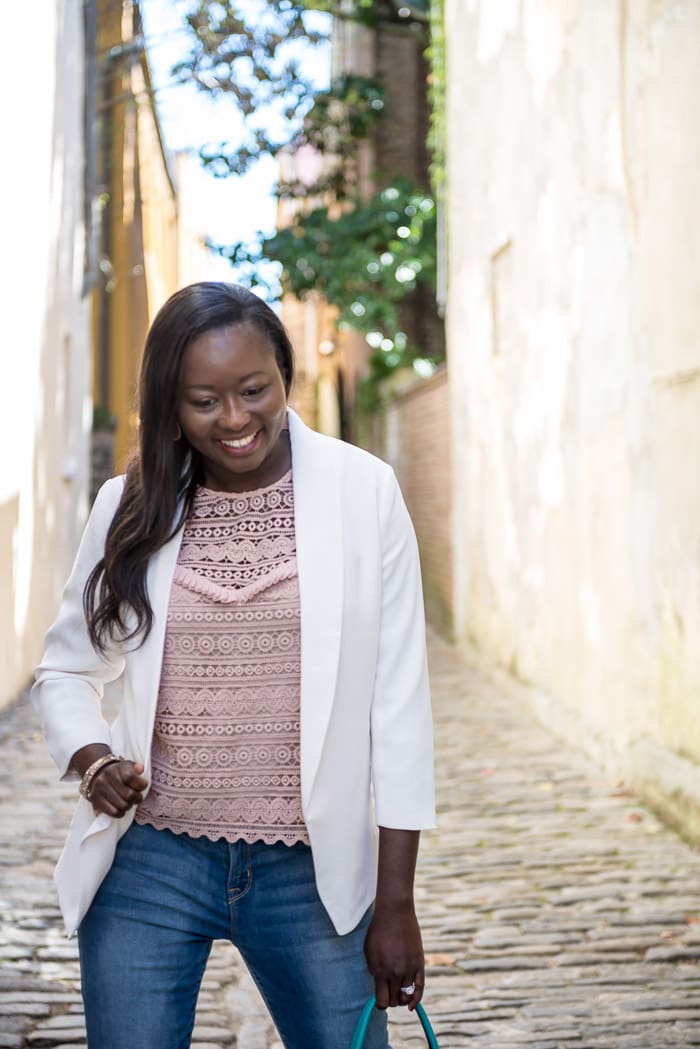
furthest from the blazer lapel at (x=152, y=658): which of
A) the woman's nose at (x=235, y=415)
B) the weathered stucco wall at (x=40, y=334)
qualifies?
the weathered stucco wall at (x=40, y=334)

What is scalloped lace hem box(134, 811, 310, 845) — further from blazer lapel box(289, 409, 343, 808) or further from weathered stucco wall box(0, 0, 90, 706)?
weathered stucco wall box(0, 0, 90, 706)

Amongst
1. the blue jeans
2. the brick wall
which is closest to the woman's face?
the blue jeans

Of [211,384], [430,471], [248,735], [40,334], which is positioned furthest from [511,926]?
[430,471]

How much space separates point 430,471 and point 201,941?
12579 millimetres

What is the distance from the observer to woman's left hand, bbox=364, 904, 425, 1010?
2146mm

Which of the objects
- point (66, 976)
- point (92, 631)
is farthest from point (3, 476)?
point (92, 631)

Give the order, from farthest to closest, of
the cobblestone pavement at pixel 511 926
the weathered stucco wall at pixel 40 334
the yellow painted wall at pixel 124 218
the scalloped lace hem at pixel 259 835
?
1. the yellow painted wall at pixel 124 218
2. the weathered stucco wall at pixel 40 334
3. the cobblestone pavement at pixel 511 926
4. the scalloped lace hem at pixel 259 835

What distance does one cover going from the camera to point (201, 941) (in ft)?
7.30

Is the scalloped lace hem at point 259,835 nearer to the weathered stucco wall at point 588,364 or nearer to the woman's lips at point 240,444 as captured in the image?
the woman's lips at point 240,444

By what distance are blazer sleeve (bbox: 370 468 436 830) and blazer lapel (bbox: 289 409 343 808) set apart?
91mm

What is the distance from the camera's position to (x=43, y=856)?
5.62m

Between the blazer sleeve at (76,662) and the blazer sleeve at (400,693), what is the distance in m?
0.45

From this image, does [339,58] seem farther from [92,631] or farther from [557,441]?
[92,631]

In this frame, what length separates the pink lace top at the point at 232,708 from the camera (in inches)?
86.4
